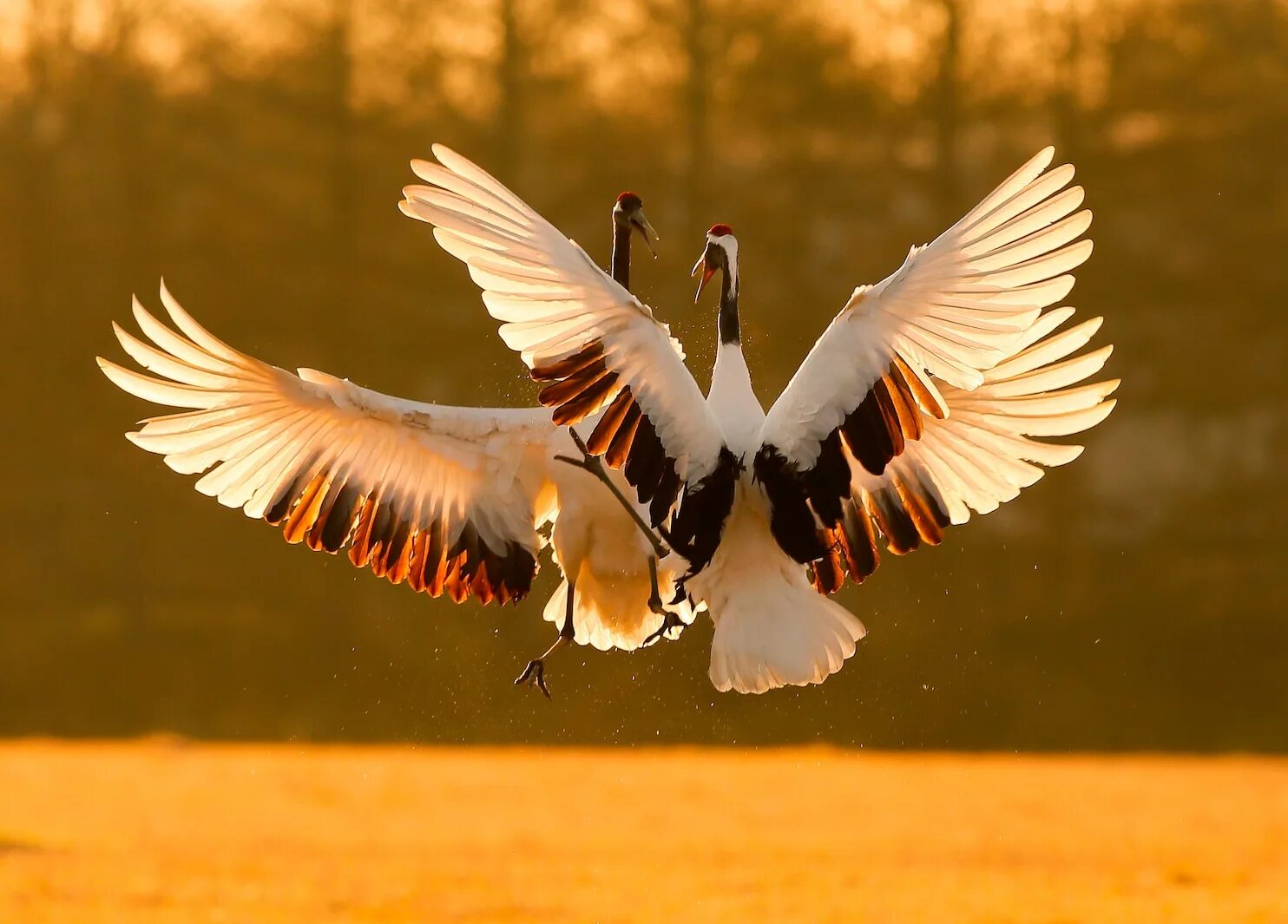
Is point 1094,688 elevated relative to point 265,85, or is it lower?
lower

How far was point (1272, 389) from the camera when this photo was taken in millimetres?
13711

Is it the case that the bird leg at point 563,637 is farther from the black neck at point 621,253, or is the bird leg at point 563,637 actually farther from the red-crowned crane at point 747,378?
the black neck at point 621,253

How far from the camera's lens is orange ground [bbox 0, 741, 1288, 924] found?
22.5 ft

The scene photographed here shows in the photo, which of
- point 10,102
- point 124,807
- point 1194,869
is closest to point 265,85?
point 10,102

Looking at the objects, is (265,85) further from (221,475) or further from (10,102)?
(221,475)

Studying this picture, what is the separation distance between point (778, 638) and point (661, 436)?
535 millimetres

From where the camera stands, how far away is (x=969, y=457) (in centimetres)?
462

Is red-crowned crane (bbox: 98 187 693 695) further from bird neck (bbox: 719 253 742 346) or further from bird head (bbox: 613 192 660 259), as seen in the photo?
bird head (bbox: 613 192 660 259)

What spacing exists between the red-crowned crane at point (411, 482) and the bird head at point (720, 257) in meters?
0.52

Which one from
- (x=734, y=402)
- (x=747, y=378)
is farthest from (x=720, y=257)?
(x=734, y=402)

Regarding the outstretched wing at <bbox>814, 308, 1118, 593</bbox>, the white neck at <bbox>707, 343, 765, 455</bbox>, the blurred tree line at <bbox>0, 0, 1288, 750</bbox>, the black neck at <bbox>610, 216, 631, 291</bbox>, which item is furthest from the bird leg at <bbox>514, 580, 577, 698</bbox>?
the blurred tree line at <bbox>0, 0, 1288, 750</bbox>

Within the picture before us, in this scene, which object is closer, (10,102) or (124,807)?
(124,807)

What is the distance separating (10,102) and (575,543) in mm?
11566

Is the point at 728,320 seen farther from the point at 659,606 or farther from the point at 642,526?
the point at 659,606
